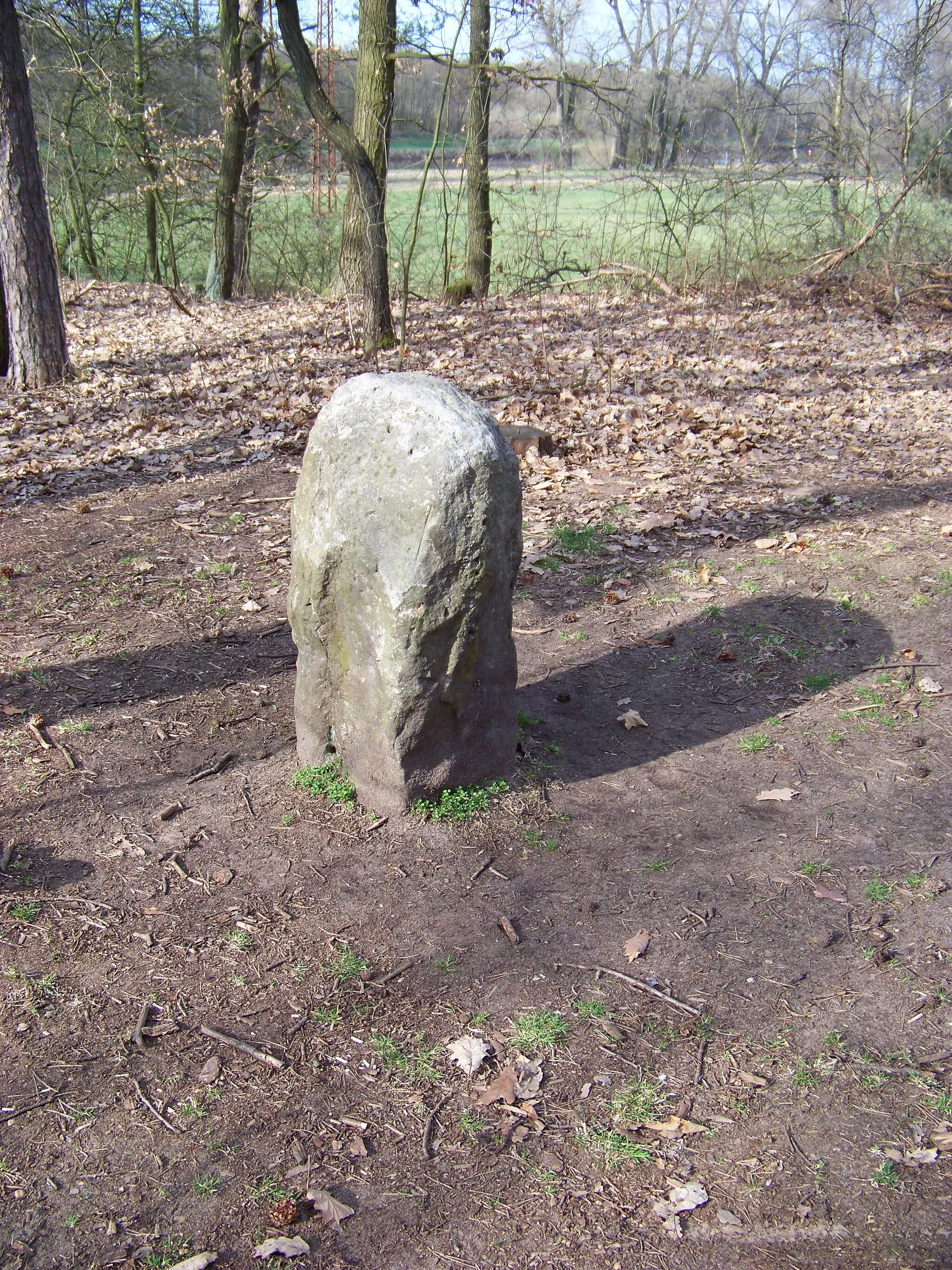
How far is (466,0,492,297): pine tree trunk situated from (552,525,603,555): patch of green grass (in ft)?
24.8

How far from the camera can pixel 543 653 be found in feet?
18.5

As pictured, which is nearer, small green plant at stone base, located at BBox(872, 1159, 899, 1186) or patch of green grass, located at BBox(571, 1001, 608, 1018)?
small green plant at stone base, located at BBox(872, 1159, 899, 1186)

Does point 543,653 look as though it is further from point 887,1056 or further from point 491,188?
point 491,188

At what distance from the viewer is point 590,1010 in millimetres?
3295

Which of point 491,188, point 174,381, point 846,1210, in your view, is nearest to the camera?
point 846,1210

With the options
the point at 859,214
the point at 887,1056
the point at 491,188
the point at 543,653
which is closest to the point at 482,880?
the point at 887,1056

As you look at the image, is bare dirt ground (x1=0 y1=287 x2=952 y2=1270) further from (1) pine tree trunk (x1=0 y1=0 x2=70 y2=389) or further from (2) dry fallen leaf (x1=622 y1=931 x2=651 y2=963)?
(1) pine tree trunk (x1=0 y1=0 x2=70 y2=389)

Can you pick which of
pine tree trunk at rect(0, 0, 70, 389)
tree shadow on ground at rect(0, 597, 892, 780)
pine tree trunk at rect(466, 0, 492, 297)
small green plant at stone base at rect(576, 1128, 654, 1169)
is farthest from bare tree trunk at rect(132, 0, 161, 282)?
small green plant at stone base at rect(576, 1128, 654, 1169)

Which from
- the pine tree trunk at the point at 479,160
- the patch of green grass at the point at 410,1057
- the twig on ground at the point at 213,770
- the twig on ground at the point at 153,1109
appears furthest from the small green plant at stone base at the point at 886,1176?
the pine tree trunk at the point at 479,160

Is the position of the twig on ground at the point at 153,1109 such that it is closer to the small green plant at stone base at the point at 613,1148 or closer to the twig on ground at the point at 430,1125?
the twig on ground at the point at 430,1125

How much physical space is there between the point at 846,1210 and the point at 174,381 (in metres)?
9.96

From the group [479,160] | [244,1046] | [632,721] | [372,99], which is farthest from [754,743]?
[479,160]

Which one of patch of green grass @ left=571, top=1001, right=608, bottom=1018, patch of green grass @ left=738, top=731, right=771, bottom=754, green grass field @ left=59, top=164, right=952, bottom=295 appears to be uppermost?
green grass field @ left=59, top=164, right=952, bottom=295

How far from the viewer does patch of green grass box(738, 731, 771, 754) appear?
Answer: 476cm
